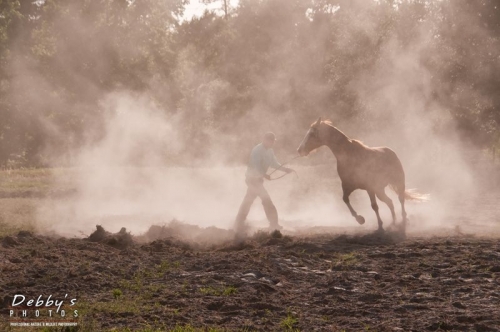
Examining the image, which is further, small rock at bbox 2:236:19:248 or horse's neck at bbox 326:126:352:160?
horse's neck at bbox 326:126:352:160

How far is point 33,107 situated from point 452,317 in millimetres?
42478

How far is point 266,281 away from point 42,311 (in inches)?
122

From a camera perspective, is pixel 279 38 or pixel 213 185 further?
pixel 279 38

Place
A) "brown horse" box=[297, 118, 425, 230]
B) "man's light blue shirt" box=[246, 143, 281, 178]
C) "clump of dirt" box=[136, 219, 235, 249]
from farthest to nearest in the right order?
1. "man's light blue shirt" box=[246, 143, 281, 178]
2. "brown horse" box=[297, 118, 425, 230]
3. "clump of dirt" box=[136, 219, 235, 249]

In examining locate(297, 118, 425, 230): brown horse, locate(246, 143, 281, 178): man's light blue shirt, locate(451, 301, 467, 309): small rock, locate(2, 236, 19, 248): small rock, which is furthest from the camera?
locate(246, 143, 281, 178): man's light blue shirt

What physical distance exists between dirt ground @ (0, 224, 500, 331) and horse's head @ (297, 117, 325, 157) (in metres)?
2.19

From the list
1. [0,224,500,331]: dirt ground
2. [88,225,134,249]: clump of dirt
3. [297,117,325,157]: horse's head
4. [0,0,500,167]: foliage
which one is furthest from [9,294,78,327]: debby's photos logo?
[0,0,500,167]: foliage

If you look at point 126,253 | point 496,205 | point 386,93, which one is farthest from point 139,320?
point 386,93

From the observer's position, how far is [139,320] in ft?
25.9

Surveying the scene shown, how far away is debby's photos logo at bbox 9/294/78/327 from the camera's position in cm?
769

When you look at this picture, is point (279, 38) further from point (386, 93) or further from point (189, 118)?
point (386, 93)

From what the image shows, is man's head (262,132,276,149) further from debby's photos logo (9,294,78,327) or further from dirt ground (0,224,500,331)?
debby's photos logo (9,294,78,327)

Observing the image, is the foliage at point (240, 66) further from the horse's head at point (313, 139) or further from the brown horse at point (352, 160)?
the horse's head at point (313, 139)

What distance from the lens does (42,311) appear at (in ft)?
26.7
